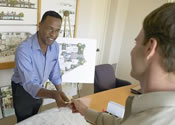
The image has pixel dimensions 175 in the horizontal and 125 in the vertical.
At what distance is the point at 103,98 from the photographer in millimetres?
1958

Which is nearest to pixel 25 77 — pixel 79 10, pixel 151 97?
pixel 151 97

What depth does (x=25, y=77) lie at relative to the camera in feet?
5.20

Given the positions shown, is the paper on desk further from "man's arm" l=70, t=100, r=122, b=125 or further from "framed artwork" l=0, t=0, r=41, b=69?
"framed artwork" l=0, t=0, r=41, b=69

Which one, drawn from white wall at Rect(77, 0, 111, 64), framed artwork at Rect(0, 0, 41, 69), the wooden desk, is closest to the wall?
white wall at Rect(77, 0, 111, 64)

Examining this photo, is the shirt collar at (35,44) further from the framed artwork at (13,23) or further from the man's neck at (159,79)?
the man's neck at (159,79)

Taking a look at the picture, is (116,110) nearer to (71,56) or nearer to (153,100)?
(153,100)

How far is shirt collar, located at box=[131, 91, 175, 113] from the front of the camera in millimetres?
648

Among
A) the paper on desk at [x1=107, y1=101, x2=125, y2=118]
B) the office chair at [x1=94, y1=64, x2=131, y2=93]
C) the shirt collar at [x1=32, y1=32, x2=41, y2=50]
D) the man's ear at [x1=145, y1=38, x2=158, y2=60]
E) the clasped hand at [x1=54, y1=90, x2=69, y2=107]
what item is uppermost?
the man's ear at [x1=145, y1=38, x2=158, y2=60]

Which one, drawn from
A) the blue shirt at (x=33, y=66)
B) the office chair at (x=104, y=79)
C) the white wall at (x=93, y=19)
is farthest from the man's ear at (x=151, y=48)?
the white wall at (x=93, y=19)

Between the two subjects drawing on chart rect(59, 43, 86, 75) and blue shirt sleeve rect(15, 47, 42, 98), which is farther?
drawing on chart rect(59, 43, 86, 75)

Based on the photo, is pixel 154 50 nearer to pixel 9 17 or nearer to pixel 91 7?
pixel 9 17

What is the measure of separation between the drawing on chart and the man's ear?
1946 mm

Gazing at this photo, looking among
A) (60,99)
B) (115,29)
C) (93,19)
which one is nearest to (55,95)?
(60,99)

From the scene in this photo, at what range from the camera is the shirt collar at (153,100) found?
65cm
